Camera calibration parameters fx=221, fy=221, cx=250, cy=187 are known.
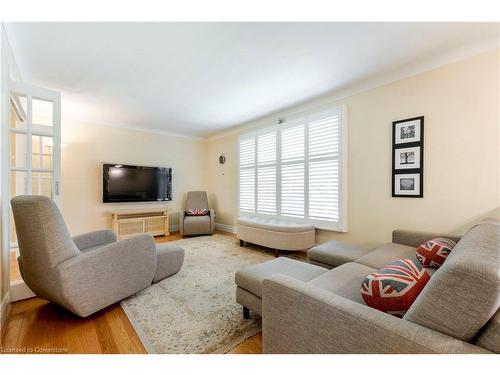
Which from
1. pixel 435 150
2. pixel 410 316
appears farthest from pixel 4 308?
pixel 435 150

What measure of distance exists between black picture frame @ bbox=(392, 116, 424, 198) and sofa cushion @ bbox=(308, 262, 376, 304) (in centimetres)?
130

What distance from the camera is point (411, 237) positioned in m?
2.36

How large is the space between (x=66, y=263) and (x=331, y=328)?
5.89 ft

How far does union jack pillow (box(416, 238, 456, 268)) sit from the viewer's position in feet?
5.64

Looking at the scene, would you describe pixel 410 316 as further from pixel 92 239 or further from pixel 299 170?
pixel 299 170

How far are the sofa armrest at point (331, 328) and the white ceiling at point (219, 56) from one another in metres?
1.96

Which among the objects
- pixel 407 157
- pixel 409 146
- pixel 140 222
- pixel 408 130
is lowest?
pixel 140 222

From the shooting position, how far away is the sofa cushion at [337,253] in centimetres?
→ 217

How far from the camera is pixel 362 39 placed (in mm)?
1939

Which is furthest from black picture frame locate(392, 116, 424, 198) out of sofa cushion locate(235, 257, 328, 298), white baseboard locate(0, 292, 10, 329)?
white baseboard locate(0, 292, 10, 329)

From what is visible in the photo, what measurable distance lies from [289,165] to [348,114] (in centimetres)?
121

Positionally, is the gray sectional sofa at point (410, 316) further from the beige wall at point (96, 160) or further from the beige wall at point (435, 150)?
the beige wall at point (96, 160)
